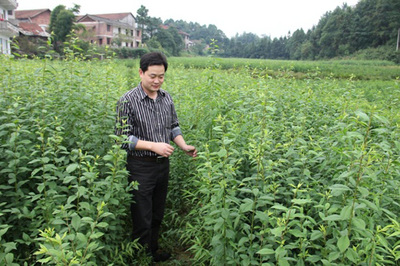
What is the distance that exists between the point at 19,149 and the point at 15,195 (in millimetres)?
414

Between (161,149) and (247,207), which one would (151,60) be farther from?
(247,207)

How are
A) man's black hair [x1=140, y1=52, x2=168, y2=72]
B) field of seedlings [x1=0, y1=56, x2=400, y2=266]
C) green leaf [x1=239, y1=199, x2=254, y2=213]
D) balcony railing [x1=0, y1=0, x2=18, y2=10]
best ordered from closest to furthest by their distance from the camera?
field of seedlings [x1=0, y1=56, x2=400, y2=266]
green leaf [x1=239, y1=199, x2=254, y2=213]
man's black hair [x1=140, y1=52, x2=168, y2=72]
balcony railing [x1=0, y1=0, x2=18, y2=10]

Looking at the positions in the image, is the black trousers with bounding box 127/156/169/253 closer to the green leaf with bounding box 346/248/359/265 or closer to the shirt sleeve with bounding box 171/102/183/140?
the shirt sleeve with bounding box 171/102/183/140

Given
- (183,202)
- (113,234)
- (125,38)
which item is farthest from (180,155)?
(125,38)

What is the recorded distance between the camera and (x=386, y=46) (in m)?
50.7

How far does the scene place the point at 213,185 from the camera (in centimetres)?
236

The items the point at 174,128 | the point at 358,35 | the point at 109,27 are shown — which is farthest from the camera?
the point at 358,35

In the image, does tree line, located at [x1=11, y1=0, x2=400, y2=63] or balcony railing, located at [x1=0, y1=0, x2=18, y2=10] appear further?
tree line, located at [x1=11, y1=0, x2=400, y2=63]

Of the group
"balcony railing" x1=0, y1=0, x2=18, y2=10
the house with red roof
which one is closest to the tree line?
the house with red roof

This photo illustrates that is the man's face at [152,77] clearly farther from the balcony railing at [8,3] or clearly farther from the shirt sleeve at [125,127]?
the balcony railing at [8,3]

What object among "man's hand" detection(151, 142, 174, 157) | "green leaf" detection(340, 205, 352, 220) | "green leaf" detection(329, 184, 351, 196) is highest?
"green leaf" detection(329, 184, 351, 196)

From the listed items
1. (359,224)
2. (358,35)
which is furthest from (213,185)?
(358,35)

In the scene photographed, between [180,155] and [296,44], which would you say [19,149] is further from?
[296,44]

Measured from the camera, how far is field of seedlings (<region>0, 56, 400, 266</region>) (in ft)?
6.02
